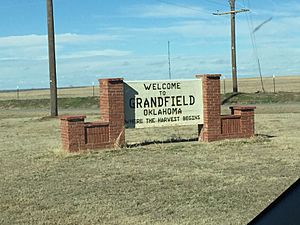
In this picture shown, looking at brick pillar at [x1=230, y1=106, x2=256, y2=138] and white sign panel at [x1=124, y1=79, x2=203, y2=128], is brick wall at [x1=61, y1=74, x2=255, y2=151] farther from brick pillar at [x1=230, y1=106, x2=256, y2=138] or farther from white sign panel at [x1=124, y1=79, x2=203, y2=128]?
white sign panel at [x1=124, y1=79, x2=203, y2=128]

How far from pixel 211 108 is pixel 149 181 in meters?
6.27

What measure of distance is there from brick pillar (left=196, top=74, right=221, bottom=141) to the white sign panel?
0.17m

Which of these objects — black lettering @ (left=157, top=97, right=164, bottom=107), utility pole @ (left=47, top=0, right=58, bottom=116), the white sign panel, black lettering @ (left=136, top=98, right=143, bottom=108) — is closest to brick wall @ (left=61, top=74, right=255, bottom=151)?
the white sign panel

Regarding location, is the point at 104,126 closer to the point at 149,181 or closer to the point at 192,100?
the point at 192,100

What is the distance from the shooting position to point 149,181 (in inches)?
372

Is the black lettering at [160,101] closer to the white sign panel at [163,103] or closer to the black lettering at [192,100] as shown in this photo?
the white sign panel at [163,103]

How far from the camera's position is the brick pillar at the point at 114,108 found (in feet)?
46.8

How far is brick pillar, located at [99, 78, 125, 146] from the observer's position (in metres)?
14.3

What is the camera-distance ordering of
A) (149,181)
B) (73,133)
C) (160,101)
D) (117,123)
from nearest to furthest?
(149,181) → (73,133) → (117,123) → (160,101)

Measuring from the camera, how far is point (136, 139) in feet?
56.1

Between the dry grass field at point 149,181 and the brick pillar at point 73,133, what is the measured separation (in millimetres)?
320

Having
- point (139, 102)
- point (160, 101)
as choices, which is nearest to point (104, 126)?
point (139, 102)

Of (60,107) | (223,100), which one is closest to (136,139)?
(223,100)

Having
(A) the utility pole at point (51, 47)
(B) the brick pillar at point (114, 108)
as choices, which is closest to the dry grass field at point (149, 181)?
(B) the brick pillar at point (114, 108)
